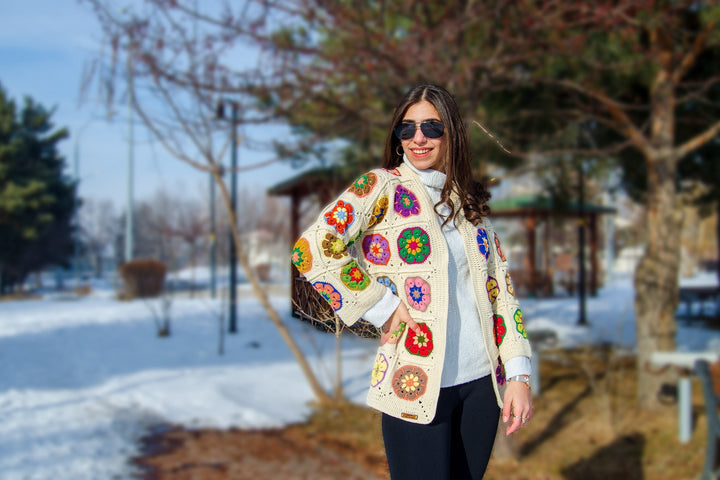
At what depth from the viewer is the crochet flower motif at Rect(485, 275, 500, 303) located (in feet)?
5.40

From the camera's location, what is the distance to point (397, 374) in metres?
1.52

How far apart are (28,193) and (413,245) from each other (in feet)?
83.9

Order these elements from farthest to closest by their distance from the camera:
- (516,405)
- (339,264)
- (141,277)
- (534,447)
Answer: (141,277) < (534,447) < (516,405) < (339,264)

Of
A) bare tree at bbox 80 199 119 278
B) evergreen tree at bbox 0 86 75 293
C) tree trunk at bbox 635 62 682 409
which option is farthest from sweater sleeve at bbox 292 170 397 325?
bare tree at bbox 80 199 119 278

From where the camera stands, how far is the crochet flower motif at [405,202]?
1570 mm

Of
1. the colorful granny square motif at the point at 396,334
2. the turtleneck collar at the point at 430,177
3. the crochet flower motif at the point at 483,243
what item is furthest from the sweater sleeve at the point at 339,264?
the crochet flower motif at the point at 483,243

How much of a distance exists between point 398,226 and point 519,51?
4879 mm

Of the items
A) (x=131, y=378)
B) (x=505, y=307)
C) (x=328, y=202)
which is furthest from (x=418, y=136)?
(x=131, y=378)

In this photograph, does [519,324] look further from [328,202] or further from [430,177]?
[328,202]

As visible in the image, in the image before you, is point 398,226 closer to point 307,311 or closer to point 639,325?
point 307,311

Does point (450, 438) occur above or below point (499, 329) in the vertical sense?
below

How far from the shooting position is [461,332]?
1555mm

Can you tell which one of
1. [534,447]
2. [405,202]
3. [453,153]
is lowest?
[534,447]

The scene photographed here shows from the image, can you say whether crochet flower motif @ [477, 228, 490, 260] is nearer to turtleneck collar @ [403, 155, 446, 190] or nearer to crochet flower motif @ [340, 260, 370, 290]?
turtleneck collar @ [403, 155, 446, 190]
